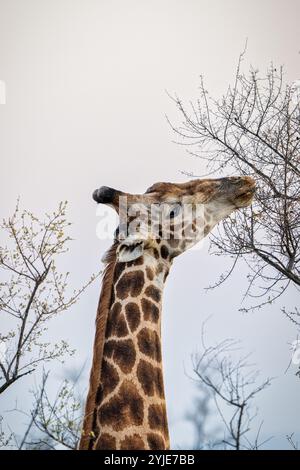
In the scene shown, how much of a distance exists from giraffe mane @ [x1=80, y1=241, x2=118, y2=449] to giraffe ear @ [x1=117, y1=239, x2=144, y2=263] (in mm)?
123

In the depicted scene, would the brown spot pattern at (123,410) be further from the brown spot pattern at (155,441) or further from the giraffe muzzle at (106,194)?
the giraffe muzzle at (106,194)

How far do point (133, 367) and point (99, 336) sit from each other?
38 centimetres

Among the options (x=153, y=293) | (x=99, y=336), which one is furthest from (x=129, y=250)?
(x=99, y=336)

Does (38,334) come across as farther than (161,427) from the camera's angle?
Yes

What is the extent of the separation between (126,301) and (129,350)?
48 centimetres

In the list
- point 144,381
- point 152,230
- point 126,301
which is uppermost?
point 152,230

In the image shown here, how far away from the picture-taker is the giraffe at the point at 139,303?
12.7 feet

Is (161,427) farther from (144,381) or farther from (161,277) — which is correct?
(161,277)

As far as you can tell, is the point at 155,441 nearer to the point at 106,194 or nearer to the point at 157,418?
the point at 157,418

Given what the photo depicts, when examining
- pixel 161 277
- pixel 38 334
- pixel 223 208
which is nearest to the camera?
pixel 161 277

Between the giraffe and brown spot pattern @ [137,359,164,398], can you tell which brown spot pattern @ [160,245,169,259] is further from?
brown spot pattern @ [137,359,164,398]

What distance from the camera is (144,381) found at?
4168mm

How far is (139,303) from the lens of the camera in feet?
15.3
